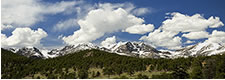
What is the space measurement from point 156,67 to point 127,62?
14.7 meters

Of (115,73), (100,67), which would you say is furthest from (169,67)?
(100,67)

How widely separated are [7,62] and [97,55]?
37944 millimetres

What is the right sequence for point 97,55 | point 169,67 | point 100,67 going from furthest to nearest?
point 97,55
point 100,67
point 169,67

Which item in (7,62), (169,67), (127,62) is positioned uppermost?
(7,62)

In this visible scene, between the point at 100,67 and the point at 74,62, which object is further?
the point at 74,62

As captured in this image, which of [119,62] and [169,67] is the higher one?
[119,62]

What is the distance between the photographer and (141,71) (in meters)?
69.5

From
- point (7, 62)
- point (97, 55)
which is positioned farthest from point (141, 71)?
point (7, 62)

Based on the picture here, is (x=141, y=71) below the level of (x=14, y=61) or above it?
below

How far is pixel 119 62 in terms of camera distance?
84.9 metres

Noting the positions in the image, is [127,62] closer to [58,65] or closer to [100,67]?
[100,67]

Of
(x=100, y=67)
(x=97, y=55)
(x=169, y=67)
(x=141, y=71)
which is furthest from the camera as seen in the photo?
(x=97, y=55)

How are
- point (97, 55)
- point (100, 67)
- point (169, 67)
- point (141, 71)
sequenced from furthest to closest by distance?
point (97, 55) → point (100, 67) → point (141, 71) → point (169, 67)

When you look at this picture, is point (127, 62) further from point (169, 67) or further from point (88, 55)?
point (88, 55)
